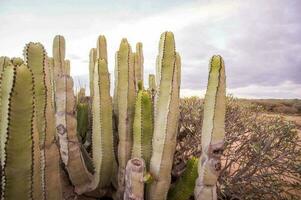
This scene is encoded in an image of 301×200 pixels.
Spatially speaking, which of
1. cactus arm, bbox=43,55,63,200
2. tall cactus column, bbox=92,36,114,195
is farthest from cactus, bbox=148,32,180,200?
cactus arm, bbox=43,55,63,200

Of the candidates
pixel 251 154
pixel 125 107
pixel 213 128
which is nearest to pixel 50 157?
pixel 125 107

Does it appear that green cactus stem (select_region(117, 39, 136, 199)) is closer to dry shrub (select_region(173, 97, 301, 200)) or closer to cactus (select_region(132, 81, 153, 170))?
cactus (select_region(132, 81, 153, 170))

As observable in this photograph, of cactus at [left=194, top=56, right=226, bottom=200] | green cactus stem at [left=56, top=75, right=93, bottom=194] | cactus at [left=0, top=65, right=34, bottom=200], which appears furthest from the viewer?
green cactus stem at [left=56, top=75, right=93, bottom=194]

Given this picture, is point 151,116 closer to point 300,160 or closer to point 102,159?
→ point 102,159

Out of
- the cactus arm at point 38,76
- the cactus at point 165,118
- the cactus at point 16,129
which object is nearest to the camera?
the cactus at point 16,129

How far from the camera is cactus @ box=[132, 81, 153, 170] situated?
4.10 m

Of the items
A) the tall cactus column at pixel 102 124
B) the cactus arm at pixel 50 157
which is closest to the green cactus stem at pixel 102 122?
the tall cactus column at pixel 102 124

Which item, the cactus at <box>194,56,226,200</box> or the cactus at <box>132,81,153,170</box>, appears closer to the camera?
the cactus at <box>194,56,226,200</box>

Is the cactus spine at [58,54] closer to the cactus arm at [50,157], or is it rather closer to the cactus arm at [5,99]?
the cactus arm at [50,157]

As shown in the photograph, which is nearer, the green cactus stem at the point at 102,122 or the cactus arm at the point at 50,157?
the cactus arm at the point at 50,157

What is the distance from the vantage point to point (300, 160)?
6293 mm

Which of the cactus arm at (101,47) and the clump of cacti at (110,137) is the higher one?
the cactus arm at (101,47)

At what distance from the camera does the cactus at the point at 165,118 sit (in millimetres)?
4039

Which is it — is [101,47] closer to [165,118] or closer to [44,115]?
[165,118]
